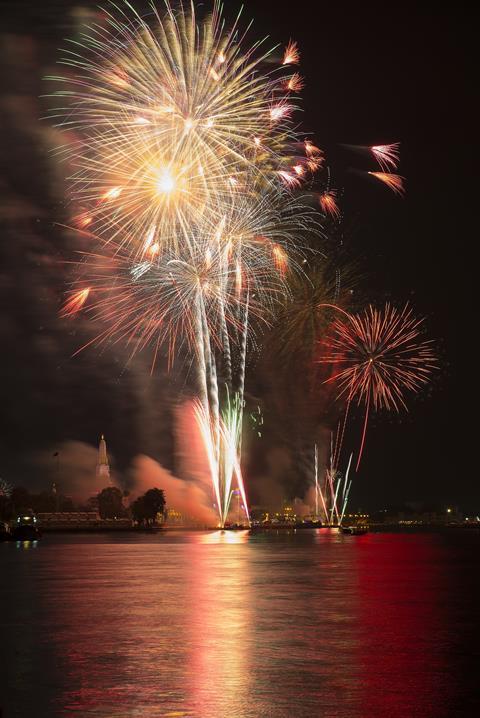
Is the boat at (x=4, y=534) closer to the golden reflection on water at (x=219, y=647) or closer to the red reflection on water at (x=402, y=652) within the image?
the golden reflection on water at (x=219, y=647)

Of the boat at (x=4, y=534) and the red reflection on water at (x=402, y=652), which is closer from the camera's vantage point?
the red reflection on water at (x=402, y=652)

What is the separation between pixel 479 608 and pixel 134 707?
49.8 ft

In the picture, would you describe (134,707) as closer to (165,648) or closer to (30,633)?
(165,648)

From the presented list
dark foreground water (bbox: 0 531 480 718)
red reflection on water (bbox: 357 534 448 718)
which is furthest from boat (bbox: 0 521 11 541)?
red reflection on water (bbox: 357 534 448 718)

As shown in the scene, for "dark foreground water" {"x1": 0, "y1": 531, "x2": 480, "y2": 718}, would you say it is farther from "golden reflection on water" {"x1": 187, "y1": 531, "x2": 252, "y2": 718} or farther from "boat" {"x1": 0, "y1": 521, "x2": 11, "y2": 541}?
"boat" {"x1": 0, "y1": 521, "x2": 11, "y2": 541}

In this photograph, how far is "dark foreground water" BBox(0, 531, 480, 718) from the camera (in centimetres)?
1266

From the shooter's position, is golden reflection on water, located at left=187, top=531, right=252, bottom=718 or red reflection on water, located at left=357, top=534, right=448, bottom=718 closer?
red reflection on water, located at left=357, top=534, right=448, bottom=718

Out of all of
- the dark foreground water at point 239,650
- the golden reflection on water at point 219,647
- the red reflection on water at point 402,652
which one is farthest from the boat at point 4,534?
the red reflection on water at point 402,652

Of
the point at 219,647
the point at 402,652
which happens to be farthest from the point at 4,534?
the point at 402,652

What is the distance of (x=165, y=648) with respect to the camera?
1766cm

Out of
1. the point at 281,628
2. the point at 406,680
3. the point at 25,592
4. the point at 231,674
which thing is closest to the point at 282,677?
the point at 231,674

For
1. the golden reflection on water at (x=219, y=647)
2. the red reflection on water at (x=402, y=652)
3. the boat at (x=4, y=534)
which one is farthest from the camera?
the boat at (x=4, y=534)

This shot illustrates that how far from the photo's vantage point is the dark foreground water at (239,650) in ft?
41.5

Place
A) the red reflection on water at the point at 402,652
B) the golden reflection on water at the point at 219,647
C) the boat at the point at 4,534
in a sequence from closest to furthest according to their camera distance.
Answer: the red reflection on water at the point at 402,652 < the golden reflection on water at the point at 219,647 < the boat at the point at 4,534
